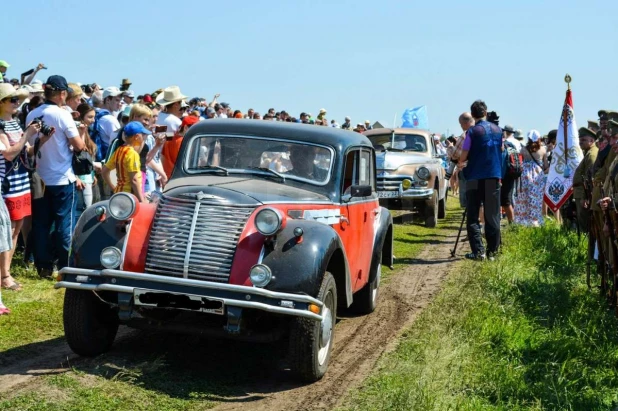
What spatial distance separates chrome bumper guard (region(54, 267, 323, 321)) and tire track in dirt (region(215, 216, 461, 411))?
0.56 m

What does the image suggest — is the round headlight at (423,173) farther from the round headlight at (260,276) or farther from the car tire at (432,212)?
the round headlight at (260,276)

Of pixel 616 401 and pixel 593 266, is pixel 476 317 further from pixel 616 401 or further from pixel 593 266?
pixel 593 266

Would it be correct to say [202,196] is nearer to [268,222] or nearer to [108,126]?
[268,222]

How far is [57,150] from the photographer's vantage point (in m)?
9.55

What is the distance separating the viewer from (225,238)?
21.0ft

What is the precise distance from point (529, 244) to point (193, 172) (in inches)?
291

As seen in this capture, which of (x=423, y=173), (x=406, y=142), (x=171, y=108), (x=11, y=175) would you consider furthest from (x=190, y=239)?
(x=406, y=142)

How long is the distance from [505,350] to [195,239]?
9.29ft

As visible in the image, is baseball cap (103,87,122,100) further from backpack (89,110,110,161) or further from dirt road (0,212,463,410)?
dirt road (0,212,463,410)

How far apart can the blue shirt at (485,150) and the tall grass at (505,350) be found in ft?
5.00

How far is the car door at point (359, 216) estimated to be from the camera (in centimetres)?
766

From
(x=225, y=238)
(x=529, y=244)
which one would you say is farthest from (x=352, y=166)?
(x=529, y=244)

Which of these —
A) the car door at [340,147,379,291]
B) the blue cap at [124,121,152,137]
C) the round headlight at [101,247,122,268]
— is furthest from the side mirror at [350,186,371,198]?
the blue cap at [124,121,152,137]

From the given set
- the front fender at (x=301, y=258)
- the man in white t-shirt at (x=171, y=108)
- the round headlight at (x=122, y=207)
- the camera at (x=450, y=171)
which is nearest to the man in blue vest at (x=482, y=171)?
the camera at (x=450, y=171)
